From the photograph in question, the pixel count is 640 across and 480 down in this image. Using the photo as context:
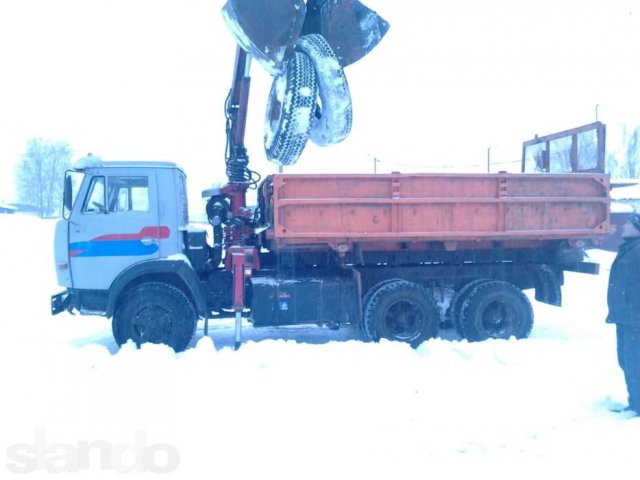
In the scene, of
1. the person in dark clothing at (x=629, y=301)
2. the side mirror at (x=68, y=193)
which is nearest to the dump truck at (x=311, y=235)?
the side mirror at (x=68, y=193)

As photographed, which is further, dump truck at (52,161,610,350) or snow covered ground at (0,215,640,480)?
dump truck at (52,161,610,350)

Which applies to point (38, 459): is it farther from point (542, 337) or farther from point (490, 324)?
point (542, 337)

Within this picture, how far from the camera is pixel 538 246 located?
24.7 ft

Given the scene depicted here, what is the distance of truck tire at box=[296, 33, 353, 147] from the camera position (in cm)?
715

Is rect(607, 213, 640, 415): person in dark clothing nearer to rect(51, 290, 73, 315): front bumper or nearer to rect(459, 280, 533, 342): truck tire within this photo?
rect(459, 280, 533, 342): truck tire

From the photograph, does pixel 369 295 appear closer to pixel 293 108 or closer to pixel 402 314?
pixel 402 314

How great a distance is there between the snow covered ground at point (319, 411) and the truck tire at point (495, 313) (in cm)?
60

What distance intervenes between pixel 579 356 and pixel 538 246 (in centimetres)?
192

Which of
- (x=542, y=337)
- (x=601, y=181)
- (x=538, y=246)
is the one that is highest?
(x=601, y=181)

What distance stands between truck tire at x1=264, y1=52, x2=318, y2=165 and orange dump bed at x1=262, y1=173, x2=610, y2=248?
56 centimetres

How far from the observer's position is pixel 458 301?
291 inches

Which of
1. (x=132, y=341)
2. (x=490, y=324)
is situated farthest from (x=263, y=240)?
(x=490, y=324)

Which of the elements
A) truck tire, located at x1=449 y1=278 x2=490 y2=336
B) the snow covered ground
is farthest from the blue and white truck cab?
truck tire, located at x1=449 y1=278 x2=490 y2=336

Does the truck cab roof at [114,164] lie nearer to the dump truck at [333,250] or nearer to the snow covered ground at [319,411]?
the dump truck at [333,250]
